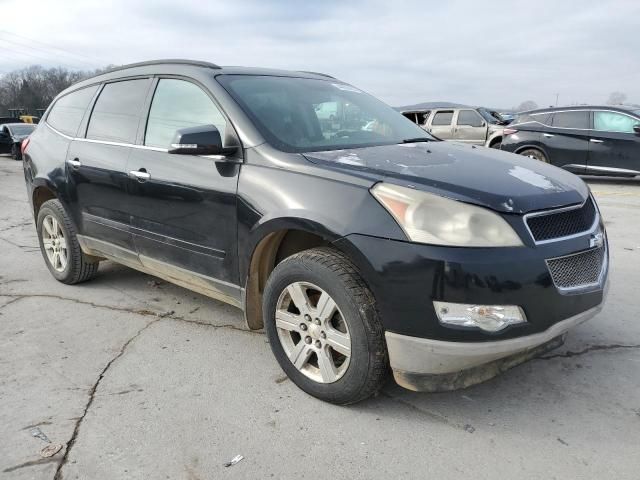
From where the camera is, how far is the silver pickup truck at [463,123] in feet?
52.9

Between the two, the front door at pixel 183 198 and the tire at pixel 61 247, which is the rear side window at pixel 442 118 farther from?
the front door at pixel 183 198

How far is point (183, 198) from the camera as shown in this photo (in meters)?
3.30

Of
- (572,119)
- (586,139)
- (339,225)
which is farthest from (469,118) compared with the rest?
(339,225)

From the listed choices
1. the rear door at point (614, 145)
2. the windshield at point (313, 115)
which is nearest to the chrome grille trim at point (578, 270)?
the windshield at point (313, 115)

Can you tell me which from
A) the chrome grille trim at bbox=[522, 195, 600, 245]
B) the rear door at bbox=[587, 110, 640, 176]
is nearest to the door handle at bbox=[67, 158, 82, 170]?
the chrome grille trim at bbox=[522, 195, 600, 245]

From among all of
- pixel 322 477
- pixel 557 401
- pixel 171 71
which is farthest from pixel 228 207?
pixel 557 401

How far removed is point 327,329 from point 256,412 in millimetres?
552

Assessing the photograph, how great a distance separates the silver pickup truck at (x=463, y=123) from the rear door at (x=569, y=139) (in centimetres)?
425

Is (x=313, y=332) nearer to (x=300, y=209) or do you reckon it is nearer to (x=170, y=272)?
(x=300, y=209)

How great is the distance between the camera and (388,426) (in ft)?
8.54

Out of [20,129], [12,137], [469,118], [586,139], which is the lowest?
[12,137]

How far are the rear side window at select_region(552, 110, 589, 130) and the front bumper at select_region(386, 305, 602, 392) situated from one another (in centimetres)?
970

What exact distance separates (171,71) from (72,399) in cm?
213

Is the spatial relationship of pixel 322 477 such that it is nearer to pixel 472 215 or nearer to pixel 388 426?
pixel 388 426
